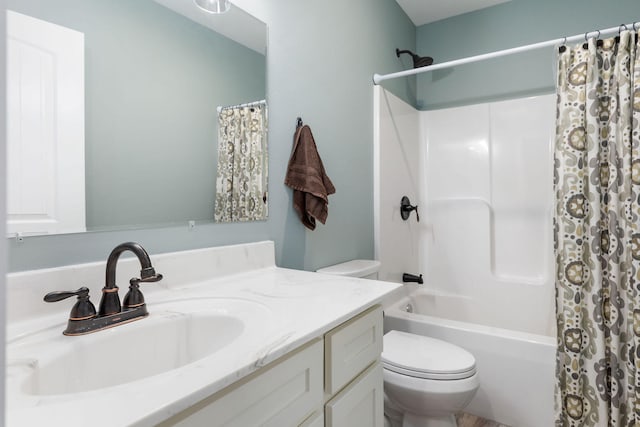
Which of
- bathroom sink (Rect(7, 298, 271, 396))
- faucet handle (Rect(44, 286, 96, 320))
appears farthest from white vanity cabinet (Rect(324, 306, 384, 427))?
faucet handle (Rect(44, 286, 96, 320))

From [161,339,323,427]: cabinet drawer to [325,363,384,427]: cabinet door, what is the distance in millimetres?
70

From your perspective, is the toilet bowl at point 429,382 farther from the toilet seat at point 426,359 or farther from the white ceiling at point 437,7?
the white ceiling at point 437,7

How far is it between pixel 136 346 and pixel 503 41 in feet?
9.27

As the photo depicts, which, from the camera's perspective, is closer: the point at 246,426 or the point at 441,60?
the point at 246,426

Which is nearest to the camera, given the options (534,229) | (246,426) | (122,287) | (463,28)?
(246,426)

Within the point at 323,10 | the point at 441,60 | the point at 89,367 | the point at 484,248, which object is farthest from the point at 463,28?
the point at 89,367

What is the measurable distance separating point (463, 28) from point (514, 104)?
698 millimetres

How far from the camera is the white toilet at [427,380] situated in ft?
4.48

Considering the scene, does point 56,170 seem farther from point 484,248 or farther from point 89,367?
point 484,248

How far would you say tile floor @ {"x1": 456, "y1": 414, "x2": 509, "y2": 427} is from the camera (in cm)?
180

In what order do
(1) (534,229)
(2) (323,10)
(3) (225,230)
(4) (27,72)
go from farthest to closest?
(1) (534,229), (2) (323,10), (3) (225,230), (4) (27,72)

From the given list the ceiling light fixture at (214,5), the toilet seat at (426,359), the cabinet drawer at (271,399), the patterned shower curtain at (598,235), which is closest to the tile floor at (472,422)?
the patterned shower curtain at (598,235)

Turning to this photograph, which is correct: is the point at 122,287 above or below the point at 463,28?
below

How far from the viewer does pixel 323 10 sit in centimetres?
169
